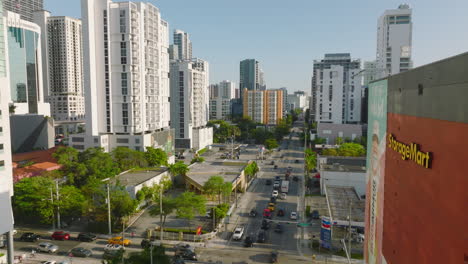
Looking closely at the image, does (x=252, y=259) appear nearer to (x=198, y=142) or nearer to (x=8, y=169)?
(x=8, y=169)

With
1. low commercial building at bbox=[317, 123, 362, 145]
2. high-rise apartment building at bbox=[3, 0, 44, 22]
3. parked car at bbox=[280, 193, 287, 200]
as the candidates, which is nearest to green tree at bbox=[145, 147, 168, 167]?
parked car at bbox=[280, 193, 287, 200]

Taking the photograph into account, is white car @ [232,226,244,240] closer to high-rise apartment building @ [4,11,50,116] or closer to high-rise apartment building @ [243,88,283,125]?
high-rise apartment building @ [4,11,50,116]

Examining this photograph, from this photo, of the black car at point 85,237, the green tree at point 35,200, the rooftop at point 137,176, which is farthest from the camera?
the rooftop at point 137,176

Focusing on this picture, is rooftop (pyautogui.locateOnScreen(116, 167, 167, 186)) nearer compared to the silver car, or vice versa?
the silver car

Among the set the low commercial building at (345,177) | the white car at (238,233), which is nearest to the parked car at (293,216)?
the white car at (238,233)

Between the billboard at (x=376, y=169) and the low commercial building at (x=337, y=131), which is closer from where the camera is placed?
the billboard at (x=376, y=169)

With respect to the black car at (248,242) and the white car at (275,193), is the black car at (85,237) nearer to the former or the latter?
the black car at (248,242)
